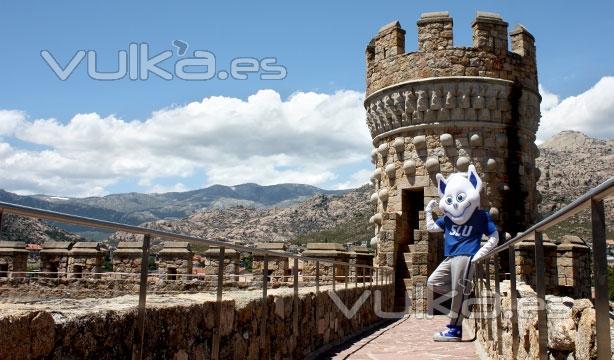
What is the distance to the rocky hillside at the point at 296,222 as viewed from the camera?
89188mm

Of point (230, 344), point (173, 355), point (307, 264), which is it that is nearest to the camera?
point (173, 355)

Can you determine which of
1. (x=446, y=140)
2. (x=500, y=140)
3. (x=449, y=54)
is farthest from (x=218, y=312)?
(x=500, y=140)

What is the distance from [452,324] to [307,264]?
427 cm

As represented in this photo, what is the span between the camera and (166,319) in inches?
140

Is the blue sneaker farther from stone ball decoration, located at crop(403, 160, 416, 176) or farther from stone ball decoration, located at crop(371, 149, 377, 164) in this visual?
stone ball decoration, located at crop(371, 149, 377, 164)

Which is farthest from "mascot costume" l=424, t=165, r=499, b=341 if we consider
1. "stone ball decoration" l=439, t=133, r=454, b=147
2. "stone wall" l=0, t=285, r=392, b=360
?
"stone ball decoration" l=439, t=133, r=454, b=147

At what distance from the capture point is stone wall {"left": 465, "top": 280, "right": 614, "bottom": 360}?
99.0 inches

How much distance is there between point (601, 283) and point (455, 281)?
651cm

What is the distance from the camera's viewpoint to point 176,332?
3.69 meters

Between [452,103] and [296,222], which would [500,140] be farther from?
[296,222]

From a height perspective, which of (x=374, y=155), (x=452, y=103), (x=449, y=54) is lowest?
(x=374, y=155)

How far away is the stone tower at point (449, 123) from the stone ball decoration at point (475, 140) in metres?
0.02

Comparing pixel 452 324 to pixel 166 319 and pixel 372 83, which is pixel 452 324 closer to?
pixel 166 319

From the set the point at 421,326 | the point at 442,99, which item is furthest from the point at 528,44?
the point at 421,326
